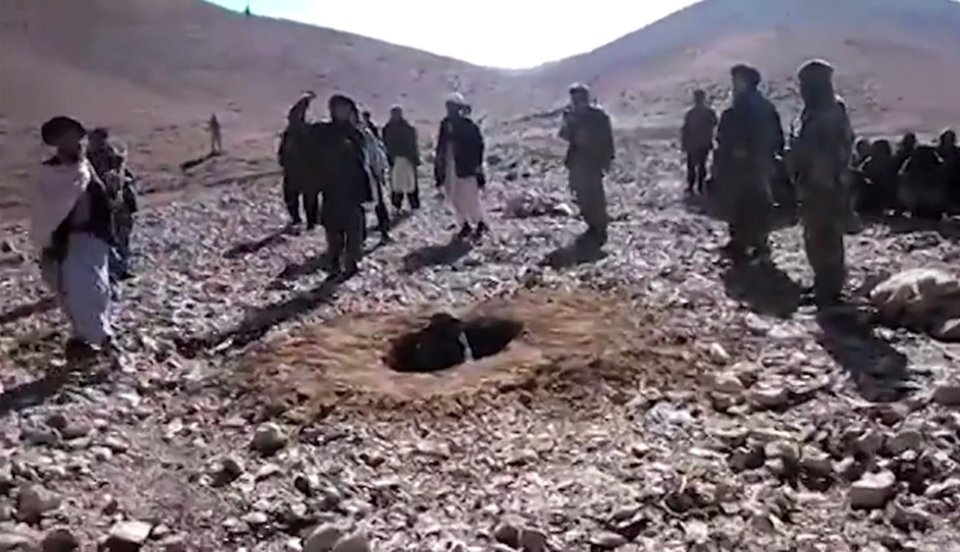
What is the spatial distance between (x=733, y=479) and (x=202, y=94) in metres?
42.5

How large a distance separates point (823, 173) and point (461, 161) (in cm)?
425

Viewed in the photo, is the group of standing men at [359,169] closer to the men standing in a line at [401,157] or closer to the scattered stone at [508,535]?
the men standing in a line at [401,157]

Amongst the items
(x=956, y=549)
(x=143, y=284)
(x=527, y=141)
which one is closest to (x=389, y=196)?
(x=143, y=284)

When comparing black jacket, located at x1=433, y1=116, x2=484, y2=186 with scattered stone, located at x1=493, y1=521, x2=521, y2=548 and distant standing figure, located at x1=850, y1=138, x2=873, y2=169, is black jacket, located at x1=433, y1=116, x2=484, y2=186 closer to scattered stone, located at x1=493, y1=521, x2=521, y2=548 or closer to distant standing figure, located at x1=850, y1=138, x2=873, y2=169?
distant standing figure, located at x1=850, y1=138, x2=873, y2=169

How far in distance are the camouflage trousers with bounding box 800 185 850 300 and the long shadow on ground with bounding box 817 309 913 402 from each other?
1.38ft

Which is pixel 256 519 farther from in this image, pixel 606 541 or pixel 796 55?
pixel 796 55

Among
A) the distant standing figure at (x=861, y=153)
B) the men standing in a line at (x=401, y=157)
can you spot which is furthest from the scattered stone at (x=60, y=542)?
the distant standing figure at (x=861, y=153)

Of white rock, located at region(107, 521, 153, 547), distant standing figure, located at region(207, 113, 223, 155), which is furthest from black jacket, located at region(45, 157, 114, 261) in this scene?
distant standing figure, located at region(207, 113, 223, 155)

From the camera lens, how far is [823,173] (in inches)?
310

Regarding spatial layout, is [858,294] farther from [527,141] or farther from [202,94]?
[202,94]

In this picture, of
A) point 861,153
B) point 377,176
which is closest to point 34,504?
point 377,176

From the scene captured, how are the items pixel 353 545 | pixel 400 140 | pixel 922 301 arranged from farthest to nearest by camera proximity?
pixel 400 140 < pixel 922 301 < pixel 353 545

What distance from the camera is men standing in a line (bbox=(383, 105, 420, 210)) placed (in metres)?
13.7

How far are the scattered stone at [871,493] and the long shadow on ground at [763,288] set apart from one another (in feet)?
9.38
